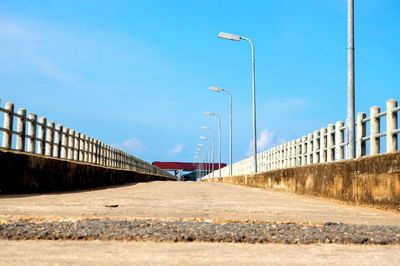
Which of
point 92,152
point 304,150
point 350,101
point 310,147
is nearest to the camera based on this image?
point 350,101

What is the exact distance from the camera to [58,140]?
2000 cm

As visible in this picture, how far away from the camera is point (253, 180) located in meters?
26.4

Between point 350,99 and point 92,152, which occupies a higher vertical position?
point 350,99

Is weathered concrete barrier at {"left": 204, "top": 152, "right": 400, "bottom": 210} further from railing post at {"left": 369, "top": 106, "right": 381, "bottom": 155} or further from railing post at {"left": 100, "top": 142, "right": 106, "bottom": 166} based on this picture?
railing post at {"left": 100, "top": 142, "right": 106, "bottom": 166}

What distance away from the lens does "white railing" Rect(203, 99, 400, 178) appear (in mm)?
12570

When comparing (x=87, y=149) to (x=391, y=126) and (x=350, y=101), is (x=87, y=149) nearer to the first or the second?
(x=350, y=101)

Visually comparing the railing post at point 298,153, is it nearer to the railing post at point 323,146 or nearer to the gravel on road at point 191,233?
the railing post at point 323,146

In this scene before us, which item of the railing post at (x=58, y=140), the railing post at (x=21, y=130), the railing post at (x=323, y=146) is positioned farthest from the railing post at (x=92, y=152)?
the railing post at (x=323, y=146)

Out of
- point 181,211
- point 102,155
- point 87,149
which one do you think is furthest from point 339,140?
point 102,155

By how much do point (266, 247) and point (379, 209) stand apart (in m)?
5.63

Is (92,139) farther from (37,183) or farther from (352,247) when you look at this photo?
(352,247)

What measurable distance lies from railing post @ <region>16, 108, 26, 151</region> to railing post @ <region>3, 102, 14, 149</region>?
0.53 m

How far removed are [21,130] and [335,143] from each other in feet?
31.6

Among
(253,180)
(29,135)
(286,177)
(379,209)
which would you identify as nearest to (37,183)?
(29,135)
